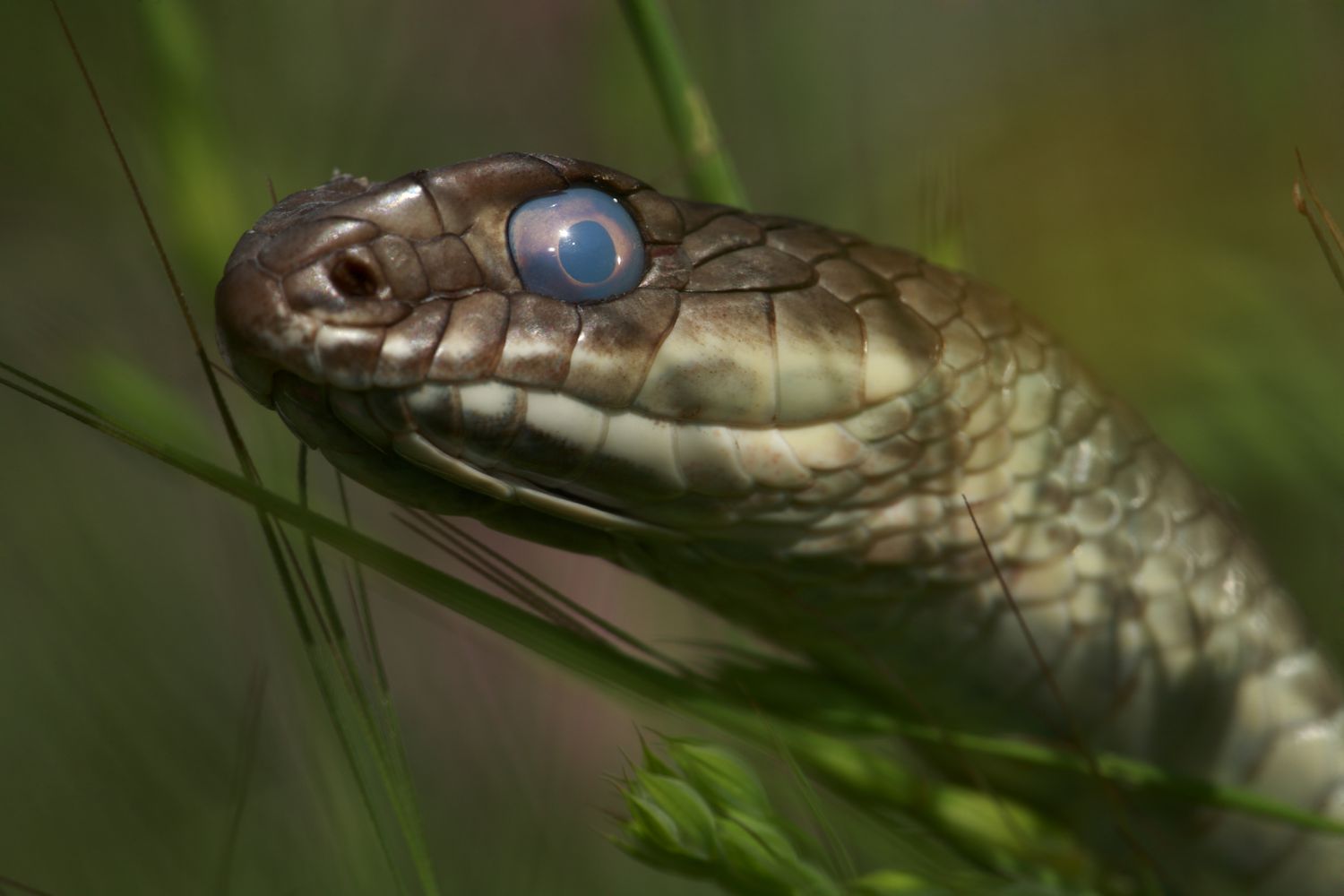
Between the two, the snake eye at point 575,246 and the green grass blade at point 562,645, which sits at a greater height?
the snake eye at point 575,246

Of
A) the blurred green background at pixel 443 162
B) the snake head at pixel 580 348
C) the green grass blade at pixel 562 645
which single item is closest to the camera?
the green grass blade at pixel 562 645

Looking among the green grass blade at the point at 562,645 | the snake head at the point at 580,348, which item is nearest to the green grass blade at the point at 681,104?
the snake head at the point at 580,348

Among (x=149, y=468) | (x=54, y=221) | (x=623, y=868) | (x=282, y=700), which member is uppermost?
(x=54, y=221)

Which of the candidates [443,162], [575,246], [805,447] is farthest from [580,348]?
[443,162]

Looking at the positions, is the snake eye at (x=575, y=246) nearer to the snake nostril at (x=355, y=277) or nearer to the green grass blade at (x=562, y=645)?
the snake nostril at (x=355, y=277)

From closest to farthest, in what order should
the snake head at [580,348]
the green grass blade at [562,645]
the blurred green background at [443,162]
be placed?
the green grass blade at [562,645], the snake head at [580,348], the blurred green background at [443,162]

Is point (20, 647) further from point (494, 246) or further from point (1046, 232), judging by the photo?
point (1046, 232)

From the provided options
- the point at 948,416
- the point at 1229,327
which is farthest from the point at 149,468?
the point at 1229,327
